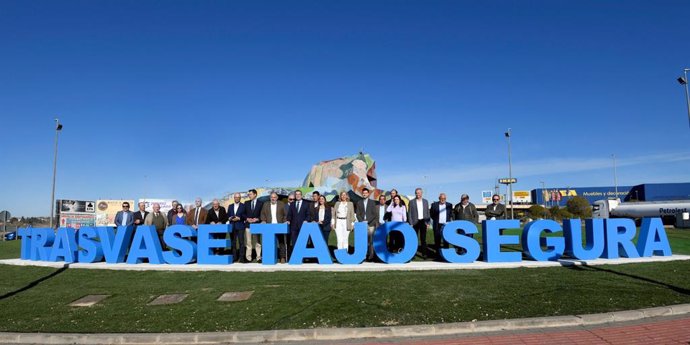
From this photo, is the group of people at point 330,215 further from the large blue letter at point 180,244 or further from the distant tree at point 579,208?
the distant tree at point 579,208

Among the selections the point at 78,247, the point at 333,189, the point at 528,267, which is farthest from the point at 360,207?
the point at 333,189

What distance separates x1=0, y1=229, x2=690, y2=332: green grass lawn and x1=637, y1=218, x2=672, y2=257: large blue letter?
1.89m

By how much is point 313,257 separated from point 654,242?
1013 centimetres

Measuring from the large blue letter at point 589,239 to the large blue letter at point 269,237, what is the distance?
8.18 metres

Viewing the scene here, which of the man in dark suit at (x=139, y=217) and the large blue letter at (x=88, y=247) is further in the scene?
the man in dark suit at (x=139, y=217)

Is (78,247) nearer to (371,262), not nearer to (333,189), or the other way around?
(371,262)

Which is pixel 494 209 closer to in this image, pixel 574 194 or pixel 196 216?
pixel 196 216

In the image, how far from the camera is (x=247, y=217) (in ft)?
44.0

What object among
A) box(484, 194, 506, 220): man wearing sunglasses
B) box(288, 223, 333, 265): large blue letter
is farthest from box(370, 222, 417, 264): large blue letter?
box(484, 194, 506, 220): man wearing sunglasses

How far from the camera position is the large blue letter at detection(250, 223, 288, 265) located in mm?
12500

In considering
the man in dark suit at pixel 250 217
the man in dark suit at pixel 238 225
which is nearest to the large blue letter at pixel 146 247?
the man in dark suit at pixel 238 225

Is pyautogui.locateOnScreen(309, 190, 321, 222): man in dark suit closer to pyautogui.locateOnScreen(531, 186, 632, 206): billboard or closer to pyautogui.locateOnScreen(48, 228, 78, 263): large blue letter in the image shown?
pyautogui.locateOnScreen(48, 228, 78, 263): large blue letter

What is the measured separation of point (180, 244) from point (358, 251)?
532 cm

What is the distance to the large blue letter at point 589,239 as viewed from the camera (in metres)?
12.4
